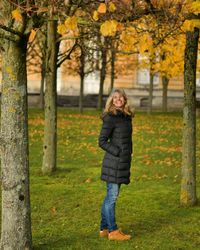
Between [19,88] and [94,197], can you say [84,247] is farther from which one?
[94,197]

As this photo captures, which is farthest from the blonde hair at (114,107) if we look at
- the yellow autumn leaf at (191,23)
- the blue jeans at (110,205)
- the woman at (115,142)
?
the yellow autumn leaf at (191,23)

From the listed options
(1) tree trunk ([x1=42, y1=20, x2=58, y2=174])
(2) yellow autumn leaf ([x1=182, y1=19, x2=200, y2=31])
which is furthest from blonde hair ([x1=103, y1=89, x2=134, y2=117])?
(1) tree trunk ([x1=42, y1=20, x2=58, y2=174])

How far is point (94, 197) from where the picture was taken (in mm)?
9758

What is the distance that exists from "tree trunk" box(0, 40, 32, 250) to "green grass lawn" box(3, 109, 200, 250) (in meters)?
0.70

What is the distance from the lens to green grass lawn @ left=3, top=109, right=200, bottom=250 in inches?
285

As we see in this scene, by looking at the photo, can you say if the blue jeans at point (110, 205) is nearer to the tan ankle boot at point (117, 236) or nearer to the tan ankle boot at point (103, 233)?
the tan ankle boot at point (117, 236)

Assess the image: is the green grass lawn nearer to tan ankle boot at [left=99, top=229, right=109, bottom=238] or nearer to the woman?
tan ankle boot at [left=99, top=229, right=109, bottom=238]

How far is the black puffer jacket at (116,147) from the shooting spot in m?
7.00

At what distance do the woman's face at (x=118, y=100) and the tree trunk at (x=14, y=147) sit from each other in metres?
1.24

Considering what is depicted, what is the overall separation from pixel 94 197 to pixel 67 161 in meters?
4.31

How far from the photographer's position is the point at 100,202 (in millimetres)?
9391

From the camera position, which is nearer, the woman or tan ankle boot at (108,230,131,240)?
the woman

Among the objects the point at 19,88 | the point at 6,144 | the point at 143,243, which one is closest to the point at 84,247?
the point at 143,243

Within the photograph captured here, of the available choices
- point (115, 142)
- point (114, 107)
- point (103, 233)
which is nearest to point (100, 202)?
point (103, 233)
